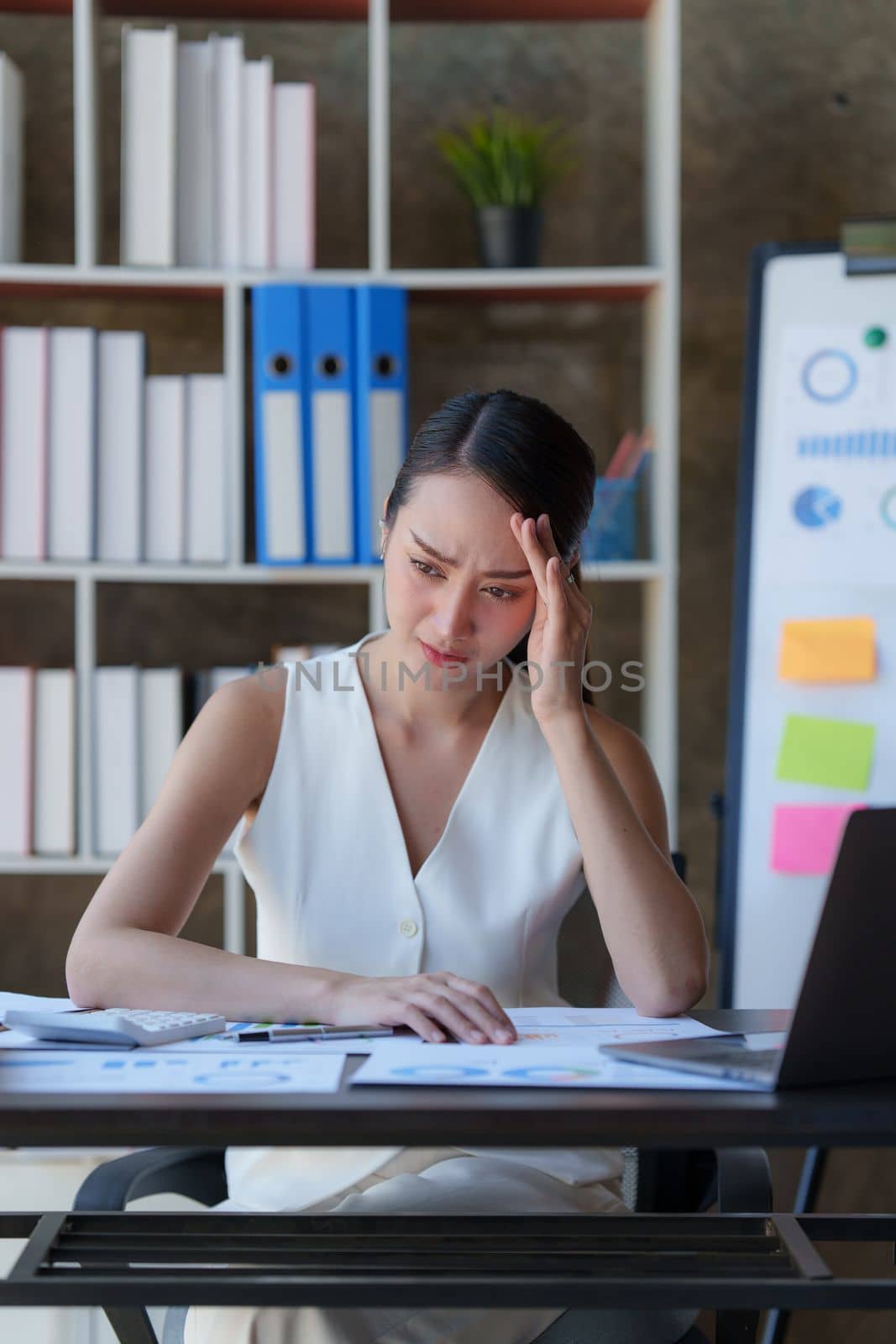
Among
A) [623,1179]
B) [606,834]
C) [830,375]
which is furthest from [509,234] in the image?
[623,1179]

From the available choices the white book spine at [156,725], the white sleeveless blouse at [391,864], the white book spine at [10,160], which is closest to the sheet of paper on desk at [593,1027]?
the white sleeveless blouse at [391,864]

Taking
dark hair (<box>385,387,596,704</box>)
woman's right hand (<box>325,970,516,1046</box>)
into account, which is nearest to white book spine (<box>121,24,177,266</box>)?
dark hair (<box>385,387,596,704</box>)

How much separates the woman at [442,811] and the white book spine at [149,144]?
38.1 inches

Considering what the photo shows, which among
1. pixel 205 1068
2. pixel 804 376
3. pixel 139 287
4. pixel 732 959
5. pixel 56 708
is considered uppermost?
pixel 139 287

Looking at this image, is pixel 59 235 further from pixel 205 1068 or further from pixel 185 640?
pixel 205 1068

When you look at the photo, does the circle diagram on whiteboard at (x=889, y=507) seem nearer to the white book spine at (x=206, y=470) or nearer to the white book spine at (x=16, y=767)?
the white book spine at (x=206, y=470)

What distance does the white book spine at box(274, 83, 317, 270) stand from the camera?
87.4 inches

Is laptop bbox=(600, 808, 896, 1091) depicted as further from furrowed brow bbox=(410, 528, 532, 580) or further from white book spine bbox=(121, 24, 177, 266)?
white book spine bbox=(121, 24, 177, 266)

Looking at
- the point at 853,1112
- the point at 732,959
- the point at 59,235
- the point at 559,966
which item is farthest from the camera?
the point at 59,235

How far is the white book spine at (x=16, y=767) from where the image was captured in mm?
2252

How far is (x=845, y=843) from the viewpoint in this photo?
0.80m

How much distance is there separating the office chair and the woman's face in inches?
13.0

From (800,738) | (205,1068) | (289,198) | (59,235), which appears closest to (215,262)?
(289,198)

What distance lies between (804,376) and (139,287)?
1.13 metres
